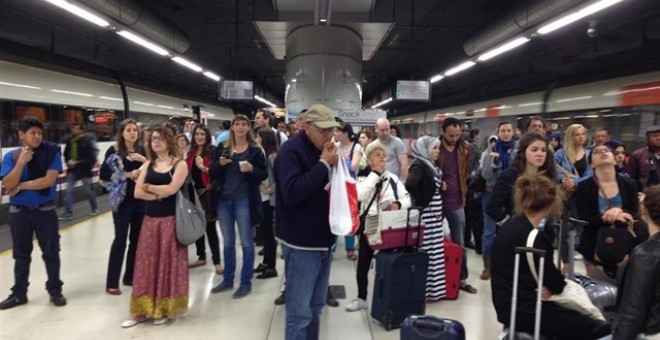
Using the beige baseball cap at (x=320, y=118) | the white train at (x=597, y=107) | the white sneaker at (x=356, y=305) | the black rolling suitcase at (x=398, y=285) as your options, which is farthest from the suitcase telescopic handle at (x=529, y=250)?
the white train at (x=597, y=107)

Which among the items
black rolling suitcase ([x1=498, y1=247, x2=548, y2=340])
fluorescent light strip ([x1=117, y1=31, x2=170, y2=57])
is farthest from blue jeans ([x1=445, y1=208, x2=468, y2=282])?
fluorescent light strip ([x1=117, y1=31, x2=170, y2=57])

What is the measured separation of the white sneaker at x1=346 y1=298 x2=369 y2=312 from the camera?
359 centimetres

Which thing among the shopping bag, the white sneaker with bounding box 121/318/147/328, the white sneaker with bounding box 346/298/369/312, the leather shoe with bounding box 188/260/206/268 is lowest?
the white sneaker with bounding box 121/318/147/328

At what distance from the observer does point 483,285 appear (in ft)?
13.9

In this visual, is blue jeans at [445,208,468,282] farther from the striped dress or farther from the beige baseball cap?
the beige baseball cap

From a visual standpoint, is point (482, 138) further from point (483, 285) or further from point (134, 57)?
point (134, 57)

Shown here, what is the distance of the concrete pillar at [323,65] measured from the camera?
30.2ft

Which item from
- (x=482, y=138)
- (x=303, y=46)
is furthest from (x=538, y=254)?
(x=482, y=138)

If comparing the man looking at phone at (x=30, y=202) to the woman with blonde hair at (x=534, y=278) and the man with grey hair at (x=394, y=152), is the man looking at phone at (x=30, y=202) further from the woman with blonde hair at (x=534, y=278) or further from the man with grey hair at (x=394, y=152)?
the woman with blonde hair at (x=534, y=278)

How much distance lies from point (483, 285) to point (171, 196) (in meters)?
2.97

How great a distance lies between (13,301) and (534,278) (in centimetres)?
395

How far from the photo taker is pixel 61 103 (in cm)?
792

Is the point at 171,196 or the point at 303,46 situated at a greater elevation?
the point at 303,46

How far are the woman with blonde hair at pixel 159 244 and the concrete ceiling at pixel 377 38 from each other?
5060 millimetres
